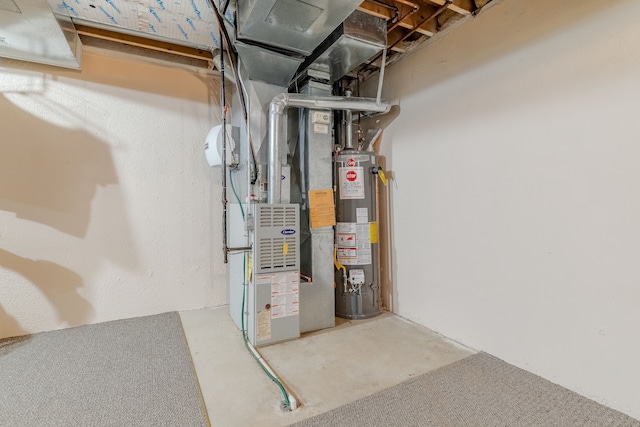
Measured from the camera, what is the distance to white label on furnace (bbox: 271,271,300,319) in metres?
2.08

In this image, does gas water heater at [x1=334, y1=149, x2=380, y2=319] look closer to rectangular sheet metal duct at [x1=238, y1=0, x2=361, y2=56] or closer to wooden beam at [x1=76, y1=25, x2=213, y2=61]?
rectangular sheet metal duct at [x1=238, y1=0, x2=361, y2=56]

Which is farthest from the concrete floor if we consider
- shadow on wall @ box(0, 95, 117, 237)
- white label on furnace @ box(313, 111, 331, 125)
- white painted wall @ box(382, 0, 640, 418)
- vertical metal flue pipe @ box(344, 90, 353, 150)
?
white label on furnace @ box(313, 111, 331, 125)

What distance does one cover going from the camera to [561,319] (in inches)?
62.4

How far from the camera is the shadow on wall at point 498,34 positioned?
155cm

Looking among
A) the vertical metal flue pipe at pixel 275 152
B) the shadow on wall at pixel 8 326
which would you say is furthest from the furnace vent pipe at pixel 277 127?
the shadow on wall at pixel 8 326

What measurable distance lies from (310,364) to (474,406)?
91cm

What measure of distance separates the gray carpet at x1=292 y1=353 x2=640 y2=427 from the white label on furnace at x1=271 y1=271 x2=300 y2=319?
2.23ft

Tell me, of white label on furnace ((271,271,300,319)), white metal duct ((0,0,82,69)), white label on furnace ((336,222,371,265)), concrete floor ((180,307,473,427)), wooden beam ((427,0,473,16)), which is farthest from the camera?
white label on furnace ((336,222,371,265))

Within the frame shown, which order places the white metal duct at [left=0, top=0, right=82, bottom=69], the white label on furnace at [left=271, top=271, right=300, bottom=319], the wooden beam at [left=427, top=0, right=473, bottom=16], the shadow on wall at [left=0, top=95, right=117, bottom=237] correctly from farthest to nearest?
the shadow on wall at [left=0, top=95, right=117, bottom=237]
the white label on furnace at [left=271, top=271, right=300, bottom=319]
the wooden beam at [left=427, top=0, right=473, bottom=16]
the white metal duct at [left=0, top=0, right=82, bottom=69]

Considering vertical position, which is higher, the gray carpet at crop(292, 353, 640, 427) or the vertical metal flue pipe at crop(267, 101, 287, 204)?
the vertical metal flue pipe at crop(267, 101, 287, 204)

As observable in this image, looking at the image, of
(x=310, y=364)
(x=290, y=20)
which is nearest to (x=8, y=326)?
(x=310, y=364)

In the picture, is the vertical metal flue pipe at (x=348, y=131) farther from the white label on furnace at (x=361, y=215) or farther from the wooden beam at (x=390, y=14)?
the wooden beam at (x=390, y=14)

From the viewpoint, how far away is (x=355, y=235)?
253 cm

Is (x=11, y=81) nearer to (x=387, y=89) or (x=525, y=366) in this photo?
(x=387, y=89)
